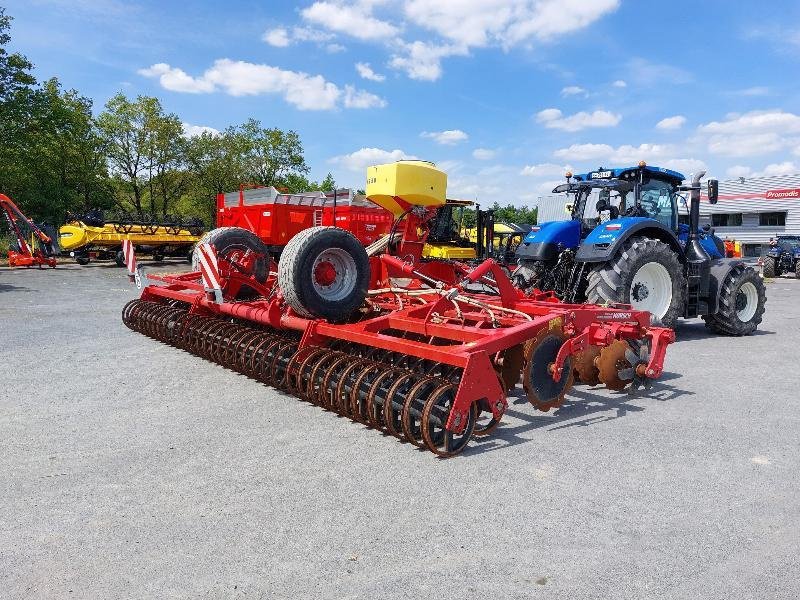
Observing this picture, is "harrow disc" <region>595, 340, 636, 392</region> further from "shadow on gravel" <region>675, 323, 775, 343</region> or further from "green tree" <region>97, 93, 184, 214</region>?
"green tree" <region>97, 93, 184, 214</region>

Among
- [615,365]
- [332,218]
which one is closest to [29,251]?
[332,218]

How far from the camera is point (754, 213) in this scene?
38531 mm

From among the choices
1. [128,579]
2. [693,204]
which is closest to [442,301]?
[128,579]

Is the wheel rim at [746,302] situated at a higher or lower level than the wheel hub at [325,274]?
lower

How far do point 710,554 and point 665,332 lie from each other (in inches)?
121

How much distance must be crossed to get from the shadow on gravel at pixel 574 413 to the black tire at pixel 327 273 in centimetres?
177

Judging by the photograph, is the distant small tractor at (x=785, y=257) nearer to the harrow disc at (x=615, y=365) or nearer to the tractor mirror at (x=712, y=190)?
the tractor mirror at (x=712, y=190)

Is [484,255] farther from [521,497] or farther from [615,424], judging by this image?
[521,497]

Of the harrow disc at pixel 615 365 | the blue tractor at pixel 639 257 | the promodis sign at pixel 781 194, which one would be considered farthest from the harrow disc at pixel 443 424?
the promodis sign at pixel 781 194

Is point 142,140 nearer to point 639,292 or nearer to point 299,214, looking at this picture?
point 299,214

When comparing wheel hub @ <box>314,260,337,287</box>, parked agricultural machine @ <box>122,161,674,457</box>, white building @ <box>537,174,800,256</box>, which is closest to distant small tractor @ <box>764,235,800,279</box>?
white building @ <box>537,174,800,256</box>

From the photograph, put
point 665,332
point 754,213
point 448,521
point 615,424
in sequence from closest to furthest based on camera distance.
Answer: point 448,521, point 615,424, point 665,332, point 754,213

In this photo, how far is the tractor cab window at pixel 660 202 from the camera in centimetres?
885

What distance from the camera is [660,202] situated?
9047 millimetres
